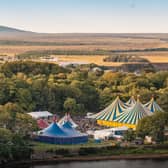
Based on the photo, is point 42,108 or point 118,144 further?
point 42,108

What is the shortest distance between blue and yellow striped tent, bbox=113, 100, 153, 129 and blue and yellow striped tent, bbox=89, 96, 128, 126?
609 millimetres

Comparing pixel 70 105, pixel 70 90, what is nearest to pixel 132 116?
pixel 70 105

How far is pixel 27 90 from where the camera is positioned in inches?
1770

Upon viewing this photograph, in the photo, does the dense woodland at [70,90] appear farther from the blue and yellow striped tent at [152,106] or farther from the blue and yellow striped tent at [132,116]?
the blue and yellow striped tent at [132,116]

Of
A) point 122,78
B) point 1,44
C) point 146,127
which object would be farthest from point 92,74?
point 1,44

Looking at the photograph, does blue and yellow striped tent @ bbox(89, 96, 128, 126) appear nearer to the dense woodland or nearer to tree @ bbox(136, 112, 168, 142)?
the dense woodland

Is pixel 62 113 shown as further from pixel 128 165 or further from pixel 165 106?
pixel 128 165

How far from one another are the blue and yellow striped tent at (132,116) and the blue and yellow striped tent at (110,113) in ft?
2.00

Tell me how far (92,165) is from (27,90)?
12.5m

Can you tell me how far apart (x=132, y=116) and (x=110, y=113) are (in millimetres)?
2139

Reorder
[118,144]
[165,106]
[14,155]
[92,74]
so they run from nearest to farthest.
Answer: [14,155] → [118,144] → [165,106] → [92,74]

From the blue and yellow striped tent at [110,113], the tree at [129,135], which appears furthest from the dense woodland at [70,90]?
the tree at [129,135]

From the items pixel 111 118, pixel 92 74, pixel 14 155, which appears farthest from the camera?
pixel 92 74

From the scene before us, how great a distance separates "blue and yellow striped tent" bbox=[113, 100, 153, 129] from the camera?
40.7 m
